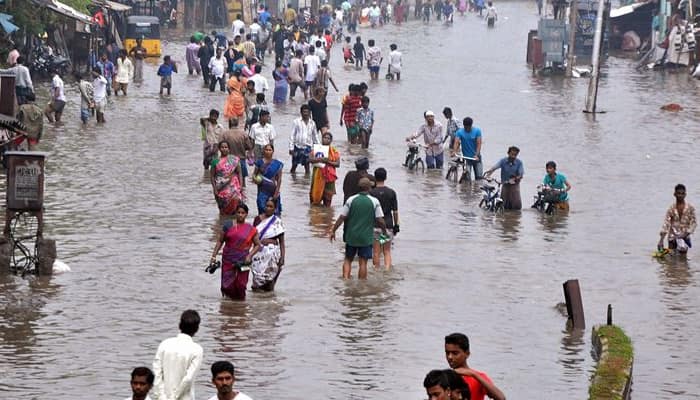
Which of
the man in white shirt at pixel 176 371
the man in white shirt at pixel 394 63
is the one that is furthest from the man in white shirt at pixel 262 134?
the man in white shirt at pixel 394 63

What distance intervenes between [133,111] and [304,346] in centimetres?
1887

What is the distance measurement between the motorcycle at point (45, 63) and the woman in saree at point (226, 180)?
55.4 feet

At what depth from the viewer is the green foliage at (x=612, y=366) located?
38.3 feet

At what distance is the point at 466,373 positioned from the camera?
8.76m

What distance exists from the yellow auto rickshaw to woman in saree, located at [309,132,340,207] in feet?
→ 79.9

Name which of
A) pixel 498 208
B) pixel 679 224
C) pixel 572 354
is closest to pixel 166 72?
pixel 498 208

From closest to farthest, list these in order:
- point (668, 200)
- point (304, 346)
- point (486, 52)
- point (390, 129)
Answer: point (304, 346) → point (668, 200) → point (390, 129) → point (486, 52)

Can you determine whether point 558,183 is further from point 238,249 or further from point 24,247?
point 24,247

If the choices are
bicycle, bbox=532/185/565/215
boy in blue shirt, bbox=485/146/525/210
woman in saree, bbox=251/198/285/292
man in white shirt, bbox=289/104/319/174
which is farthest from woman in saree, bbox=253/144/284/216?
bicycle, bbox=532/185/565/215

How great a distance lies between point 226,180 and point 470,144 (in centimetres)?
572

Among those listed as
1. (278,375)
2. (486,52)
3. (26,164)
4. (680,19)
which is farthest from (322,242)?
(486,52)

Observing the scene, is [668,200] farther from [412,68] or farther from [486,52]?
[486,52]

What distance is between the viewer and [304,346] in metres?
13.7

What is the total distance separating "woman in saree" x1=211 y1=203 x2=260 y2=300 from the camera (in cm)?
1492
